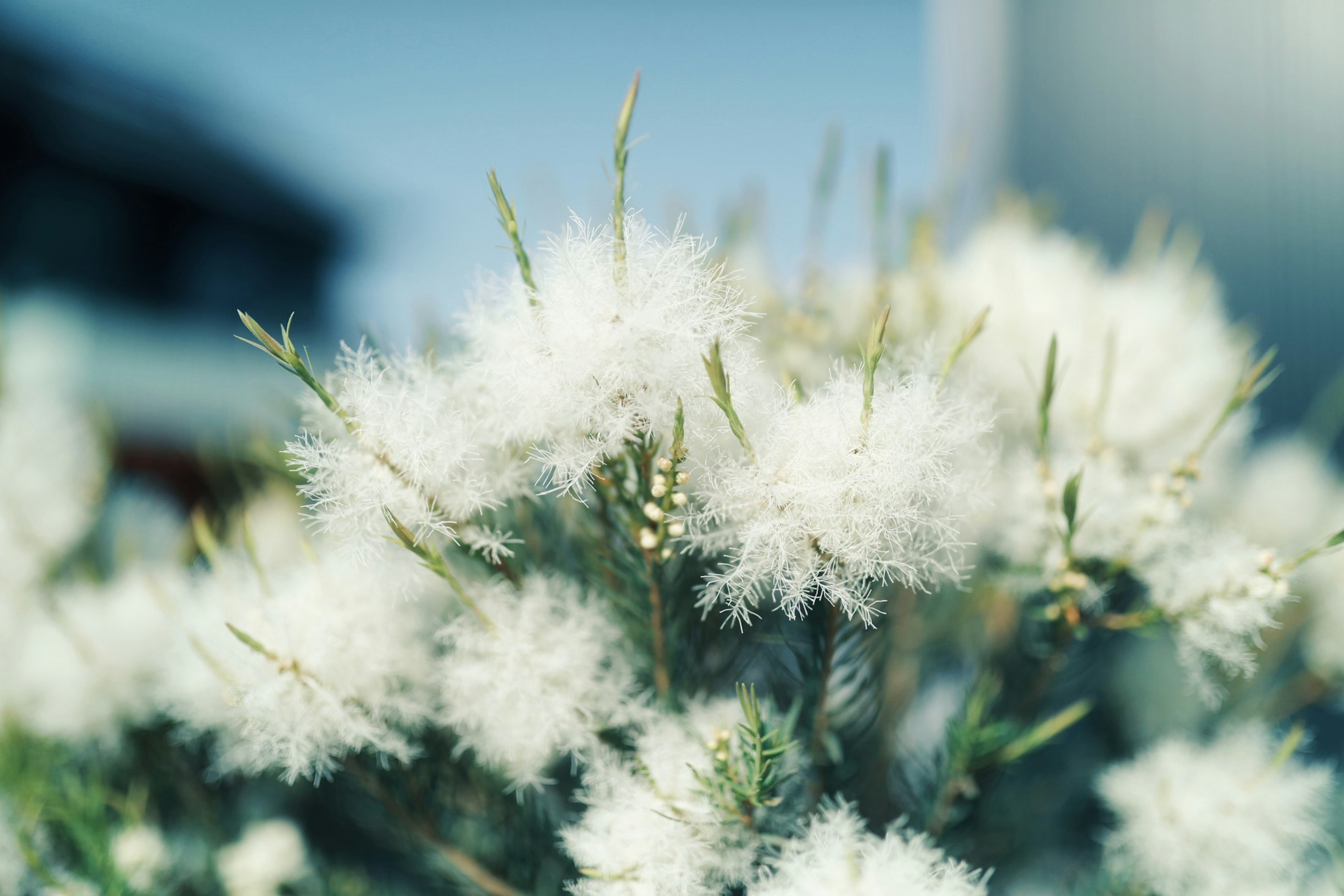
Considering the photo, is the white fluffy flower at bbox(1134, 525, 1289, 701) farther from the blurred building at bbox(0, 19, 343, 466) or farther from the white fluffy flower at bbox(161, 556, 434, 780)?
the blurred building at bbox(0, 19, 343, 466)

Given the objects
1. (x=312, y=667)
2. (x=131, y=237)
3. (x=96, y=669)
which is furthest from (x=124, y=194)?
(x=312, y=667)

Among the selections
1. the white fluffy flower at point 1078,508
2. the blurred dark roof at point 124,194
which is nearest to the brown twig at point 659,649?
the white fluffy flower at point 1078,508

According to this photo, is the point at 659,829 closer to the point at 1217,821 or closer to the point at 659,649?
the point at 659,649

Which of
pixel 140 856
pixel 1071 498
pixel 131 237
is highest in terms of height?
pixel 1071 498

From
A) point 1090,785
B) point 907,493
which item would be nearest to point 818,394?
point 907,493

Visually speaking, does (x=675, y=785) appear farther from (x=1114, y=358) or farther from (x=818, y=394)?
(x=1114, y=358)

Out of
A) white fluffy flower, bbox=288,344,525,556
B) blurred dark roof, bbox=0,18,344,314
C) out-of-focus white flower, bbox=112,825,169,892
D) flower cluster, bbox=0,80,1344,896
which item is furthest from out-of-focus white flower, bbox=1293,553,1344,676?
blurred dark roof, bbox=0,18,344,314
